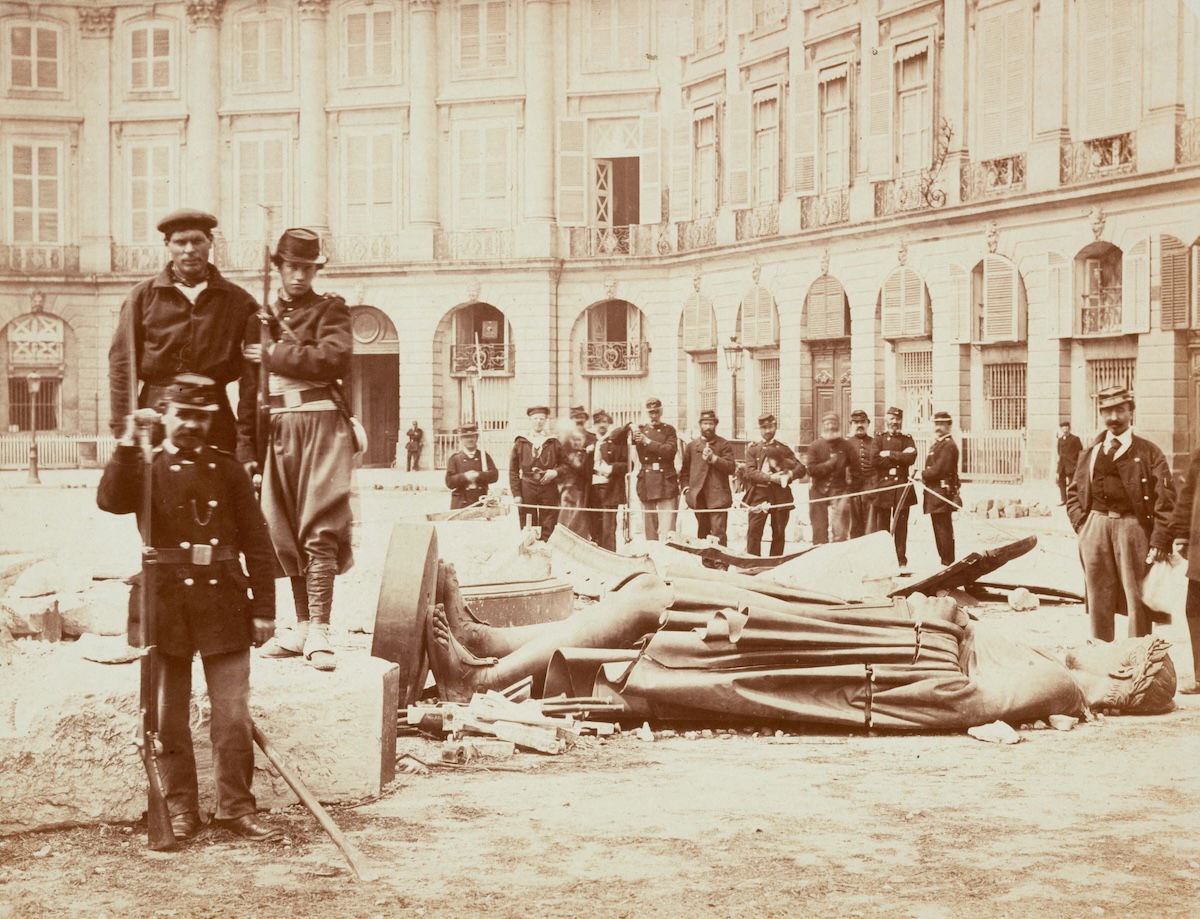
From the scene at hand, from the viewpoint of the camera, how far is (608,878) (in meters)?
3.81

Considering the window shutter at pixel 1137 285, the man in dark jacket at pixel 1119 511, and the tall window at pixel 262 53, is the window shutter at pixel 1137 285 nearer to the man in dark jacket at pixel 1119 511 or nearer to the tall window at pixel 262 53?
the man in dark jacket at pixel 1119 511

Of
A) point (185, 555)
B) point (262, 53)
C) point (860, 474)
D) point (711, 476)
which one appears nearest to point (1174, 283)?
point (860, 474)

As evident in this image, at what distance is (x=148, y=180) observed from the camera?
8977 millimetres

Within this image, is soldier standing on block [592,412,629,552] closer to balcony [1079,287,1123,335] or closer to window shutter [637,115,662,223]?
window shutter [637,115,662,223]

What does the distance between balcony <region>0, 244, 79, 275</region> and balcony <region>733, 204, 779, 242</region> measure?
25.0ft

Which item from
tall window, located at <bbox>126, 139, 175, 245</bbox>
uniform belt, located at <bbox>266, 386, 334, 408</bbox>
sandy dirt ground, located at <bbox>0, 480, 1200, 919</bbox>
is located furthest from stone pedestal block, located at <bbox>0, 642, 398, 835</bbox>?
tall window, located at <bbox>126, 139, 175, 245</bbox>

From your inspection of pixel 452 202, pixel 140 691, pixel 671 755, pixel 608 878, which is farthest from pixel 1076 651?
pixel 452 202

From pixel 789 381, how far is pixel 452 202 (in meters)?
4.71

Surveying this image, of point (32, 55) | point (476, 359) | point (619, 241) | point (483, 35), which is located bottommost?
point (476, 359)

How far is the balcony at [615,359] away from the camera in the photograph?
14.5m

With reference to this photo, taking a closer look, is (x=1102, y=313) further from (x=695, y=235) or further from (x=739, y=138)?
(x=695, y=235)

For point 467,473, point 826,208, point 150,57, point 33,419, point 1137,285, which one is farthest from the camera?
point 826,208

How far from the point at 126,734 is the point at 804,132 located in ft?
39.4

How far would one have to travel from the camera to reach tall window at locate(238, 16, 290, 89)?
32.6 ft
